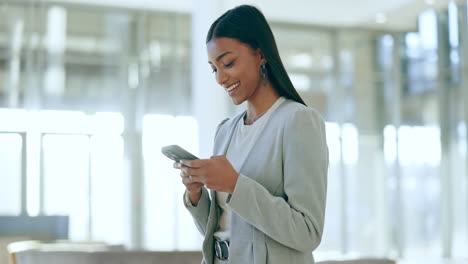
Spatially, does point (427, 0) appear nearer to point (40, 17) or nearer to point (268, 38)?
point (40, 17)

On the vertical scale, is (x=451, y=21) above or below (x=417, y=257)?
above

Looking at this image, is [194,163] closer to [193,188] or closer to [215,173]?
[215,173]

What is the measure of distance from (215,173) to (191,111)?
30.6 feet

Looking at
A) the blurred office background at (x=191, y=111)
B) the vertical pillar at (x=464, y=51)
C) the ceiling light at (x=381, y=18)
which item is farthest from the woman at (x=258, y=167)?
the ceiling light at (x=381, y=18)

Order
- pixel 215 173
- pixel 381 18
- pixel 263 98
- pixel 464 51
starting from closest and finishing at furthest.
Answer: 1. pixel 215 173
2. pixel 263 98
3. pixel 464 51
4. pixel 381 18

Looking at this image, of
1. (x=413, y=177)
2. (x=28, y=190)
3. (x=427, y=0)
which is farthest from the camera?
(x=413, y=177)

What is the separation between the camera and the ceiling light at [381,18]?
11312 millimetres

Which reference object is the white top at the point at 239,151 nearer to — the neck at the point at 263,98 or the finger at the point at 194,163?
the neck at the point at 263,98

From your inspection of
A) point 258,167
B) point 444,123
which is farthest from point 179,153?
point 444,123

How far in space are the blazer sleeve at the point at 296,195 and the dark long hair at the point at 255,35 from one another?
0.13 m

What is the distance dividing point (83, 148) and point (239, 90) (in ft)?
28.9

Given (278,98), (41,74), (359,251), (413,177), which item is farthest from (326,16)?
(278,98)

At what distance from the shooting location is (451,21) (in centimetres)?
1100

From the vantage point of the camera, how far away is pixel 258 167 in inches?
58.8
